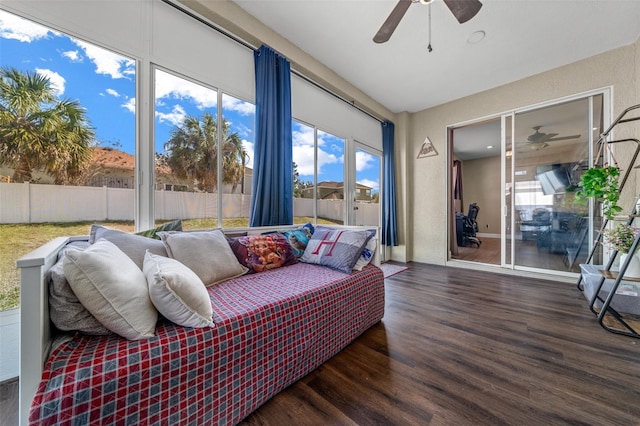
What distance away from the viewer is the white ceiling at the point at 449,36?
2287mm

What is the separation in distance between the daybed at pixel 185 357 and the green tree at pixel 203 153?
36.8 inches

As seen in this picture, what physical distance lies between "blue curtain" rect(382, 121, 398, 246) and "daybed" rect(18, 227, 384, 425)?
303 cm

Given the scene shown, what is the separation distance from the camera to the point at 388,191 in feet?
14.9

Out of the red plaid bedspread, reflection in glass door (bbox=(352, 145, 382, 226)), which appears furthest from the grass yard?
reflection in glass door (bbox=(352, 145, 382, 226))

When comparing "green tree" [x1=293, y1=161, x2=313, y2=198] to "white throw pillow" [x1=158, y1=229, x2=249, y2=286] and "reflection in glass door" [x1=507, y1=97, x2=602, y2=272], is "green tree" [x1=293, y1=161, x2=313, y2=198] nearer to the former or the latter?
"white throw pillow" [x1=158, y1=229, x2=249, y2=286]

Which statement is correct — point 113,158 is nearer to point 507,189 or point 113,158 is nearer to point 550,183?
point 507,189

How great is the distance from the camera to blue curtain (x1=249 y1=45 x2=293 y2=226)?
97.9 inches

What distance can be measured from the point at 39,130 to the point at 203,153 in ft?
3.33

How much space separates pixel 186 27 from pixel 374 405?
3135 mm

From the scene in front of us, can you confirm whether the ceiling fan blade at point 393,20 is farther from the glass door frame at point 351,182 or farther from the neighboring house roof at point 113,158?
the neighboring house roof at point 113,158

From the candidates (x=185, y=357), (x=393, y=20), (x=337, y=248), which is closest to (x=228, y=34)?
(x=393, y=20)

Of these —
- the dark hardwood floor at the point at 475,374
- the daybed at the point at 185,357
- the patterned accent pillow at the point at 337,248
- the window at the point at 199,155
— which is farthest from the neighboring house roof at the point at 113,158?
the dark hardwood floor at the point at 475,374

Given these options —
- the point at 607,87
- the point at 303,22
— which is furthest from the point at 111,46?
the point at 607,87

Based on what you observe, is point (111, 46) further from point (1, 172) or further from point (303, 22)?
point (303, 22)
